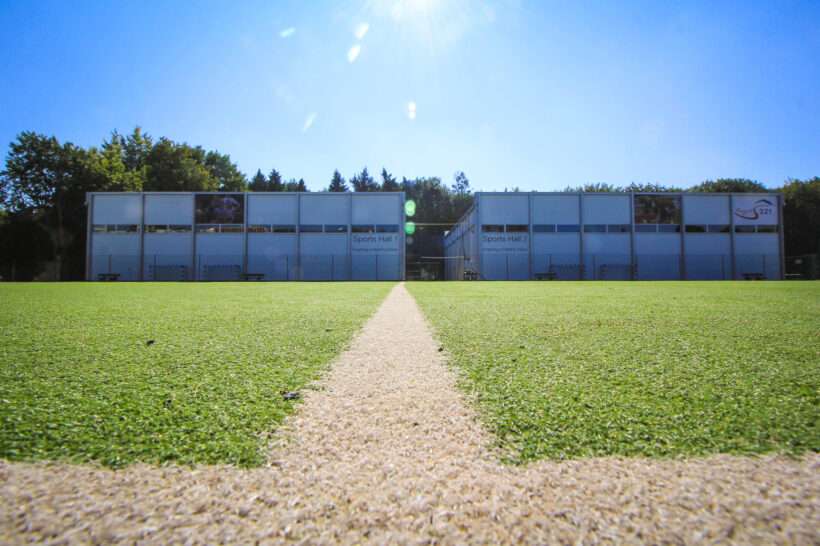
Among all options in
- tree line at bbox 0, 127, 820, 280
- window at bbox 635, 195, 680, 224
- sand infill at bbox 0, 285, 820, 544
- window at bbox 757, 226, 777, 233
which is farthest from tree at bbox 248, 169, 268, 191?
sand infill at bbox 0, 285, 820, 544

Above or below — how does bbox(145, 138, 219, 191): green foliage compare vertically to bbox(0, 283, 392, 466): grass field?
above

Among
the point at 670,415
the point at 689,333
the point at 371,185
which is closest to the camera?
the point at 670,415

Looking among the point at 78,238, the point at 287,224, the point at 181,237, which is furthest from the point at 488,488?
the point at 78,238

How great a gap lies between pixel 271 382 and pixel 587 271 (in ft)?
104

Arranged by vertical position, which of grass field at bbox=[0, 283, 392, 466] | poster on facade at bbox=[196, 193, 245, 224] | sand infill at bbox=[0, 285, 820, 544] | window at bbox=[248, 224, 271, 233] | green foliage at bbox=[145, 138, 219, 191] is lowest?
sand infill at bbox=[0, 285, 820, 544]

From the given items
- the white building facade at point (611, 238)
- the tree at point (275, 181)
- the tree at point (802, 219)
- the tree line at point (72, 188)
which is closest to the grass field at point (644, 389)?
the white building facade at point (611, 238)

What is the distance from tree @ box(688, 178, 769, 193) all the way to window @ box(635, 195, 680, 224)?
29.4 meters

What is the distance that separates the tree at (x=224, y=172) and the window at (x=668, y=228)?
48.2 m

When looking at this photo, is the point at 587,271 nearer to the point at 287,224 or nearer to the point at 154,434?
the point at 287,224

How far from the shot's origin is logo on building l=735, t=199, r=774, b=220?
103ft

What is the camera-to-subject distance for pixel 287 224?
30594 millimetres

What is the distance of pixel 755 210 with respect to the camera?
31.5 m

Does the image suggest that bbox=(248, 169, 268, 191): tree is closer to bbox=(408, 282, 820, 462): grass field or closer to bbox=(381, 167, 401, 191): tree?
bbox=(381, 167, 401, 191): tree

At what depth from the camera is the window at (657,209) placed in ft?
101
